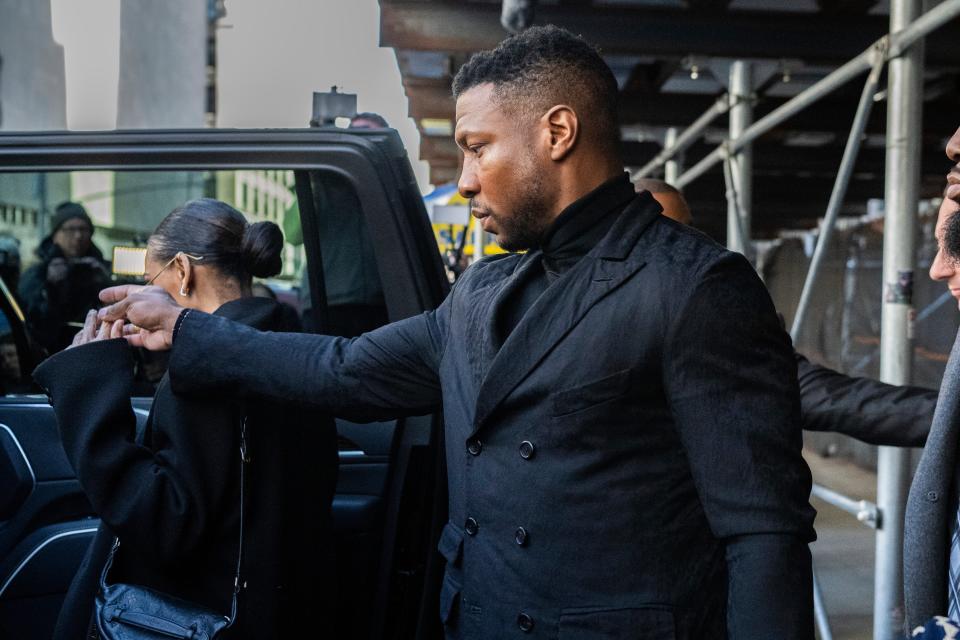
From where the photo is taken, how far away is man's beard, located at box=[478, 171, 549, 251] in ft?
5.31

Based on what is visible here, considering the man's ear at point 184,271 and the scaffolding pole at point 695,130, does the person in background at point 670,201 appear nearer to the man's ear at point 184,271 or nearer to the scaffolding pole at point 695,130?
the man's ear at point 184,271

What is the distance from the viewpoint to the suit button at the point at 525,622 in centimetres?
153

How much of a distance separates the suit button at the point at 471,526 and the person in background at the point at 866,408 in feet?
3.75

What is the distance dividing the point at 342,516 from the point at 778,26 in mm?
4341

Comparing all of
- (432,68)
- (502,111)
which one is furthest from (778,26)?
(502,111)

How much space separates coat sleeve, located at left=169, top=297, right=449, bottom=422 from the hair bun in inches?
10.8

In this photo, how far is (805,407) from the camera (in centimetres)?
273

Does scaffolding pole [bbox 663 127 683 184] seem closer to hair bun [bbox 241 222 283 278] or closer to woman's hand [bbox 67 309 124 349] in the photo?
hair bun [bbox 241 222 283 278]

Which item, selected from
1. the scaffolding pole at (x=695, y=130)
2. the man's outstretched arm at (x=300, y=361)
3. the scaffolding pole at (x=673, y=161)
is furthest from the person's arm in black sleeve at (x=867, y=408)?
the scaffolding pole at (x=673, y=161)

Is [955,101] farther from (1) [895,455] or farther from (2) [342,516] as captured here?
(2) [342,516]

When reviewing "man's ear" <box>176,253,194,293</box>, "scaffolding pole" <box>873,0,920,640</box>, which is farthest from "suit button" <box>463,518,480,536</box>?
"scaffolding pole" <box>873,0,920,640</box>

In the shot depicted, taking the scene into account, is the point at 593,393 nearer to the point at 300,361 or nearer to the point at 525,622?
the point at 525,622

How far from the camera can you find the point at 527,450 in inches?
60.3

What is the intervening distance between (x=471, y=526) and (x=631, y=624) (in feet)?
1.04
